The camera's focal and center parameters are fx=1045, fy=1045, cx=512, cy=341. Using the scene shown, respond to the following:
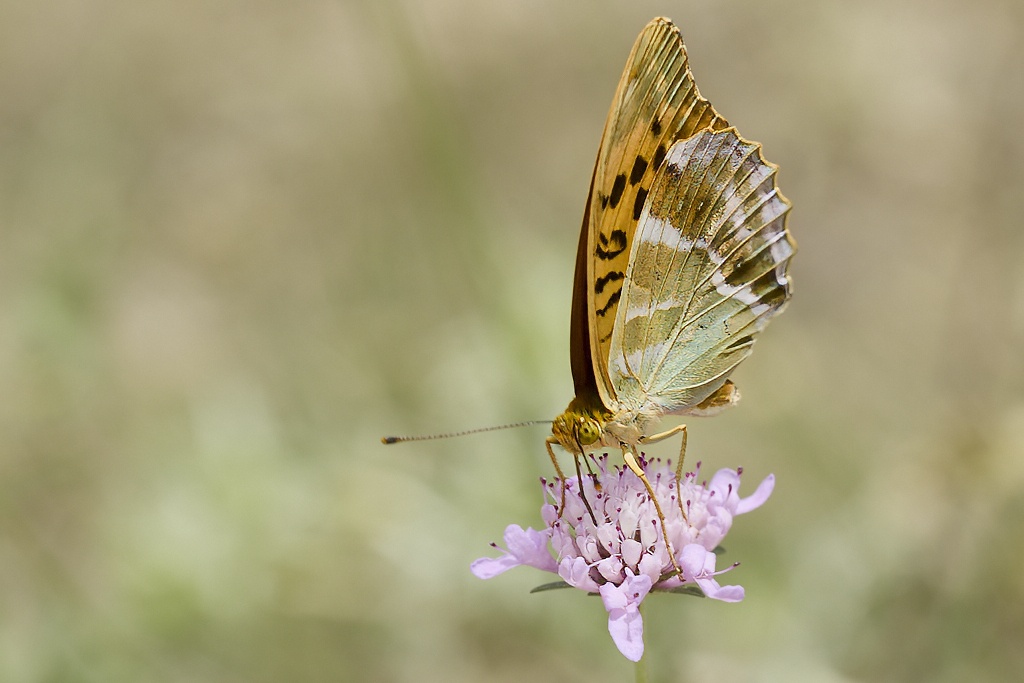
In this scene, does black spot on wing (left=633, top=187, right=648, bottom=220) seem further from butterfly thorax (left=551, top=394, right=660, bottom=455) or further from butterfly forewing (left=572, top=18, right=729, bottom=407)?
butterfly thorax (left=551, top=394, right=660, bottom=455)

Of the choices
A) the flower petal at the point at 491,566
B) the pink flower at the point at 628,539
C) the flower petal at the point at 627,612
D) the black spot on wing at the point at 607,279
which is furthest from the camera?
the black spot on wing at the point at 607,279

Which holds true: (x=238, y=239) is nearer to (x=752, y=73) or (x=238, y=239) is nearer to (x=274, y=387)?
(x=274, y=387)

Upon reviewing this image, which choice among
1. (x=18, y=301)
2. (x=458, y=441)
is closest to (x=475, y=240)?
(x=458, y=441)

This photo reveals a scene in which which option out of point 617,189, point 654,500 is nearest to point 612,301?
point 617,189

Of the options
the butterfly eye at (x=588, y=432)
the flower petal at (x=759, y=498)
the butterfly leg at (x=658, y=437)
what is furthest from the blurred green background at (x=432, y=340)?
the butterfly eye at (x=588, y=432)

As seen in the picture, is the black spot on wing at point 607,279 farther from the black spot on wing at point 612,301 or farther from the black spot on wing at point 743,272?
the black spot on wing at point 743,272

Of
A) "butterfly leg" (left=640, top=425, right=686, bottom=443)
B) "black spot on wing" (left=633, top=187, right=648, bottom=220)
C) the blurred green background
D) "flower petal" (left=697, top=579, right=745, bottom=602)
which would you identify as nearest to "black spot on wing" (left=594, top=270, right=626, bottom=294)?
"black spot on wing" (left=633, top=187, right=648, bottom=220)
